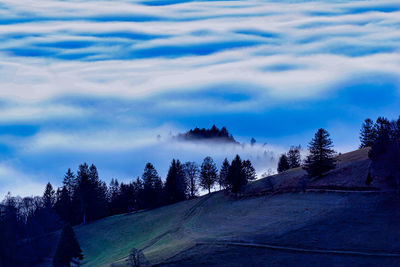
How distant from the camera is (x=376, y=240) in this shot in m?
47.1

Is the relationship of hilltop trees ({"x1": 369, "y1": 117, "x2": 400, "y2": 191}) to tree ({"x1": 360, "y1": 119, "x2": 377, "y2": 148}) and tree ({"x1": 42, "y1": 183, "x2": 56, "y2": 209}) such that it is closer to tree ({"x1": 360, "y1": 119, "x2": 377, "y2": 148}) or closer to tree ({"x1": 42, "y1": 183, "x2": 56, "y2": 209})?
tree ({"x1": 360, "y1": 119, "x2": 377, "y2": 148})

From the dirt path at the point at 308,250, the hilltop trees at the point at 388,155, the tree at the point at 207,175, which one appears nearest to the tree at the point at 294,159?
the tree at the point at 207,175

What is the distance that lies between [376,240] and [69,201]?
3384 inches

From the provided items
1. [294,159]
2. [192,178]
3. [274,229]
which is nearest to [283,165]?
[294,159]

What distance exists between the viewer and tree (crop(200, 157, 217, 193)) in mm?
108125

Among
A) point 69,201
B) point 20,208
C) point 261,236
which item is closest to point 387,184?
point 261,236

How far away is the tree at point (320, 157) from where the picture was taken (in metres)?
81.5

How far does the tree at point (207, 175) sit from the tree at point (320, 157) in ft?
101

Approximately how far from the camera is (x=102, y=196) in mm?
114438

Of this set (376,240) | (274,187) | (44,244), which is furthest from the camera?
(44,244)

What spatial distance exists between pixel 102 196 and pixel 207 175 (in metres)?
29.9

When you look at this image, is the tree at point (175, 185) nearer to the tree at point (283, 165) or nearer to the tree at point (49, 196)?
the tree at point (283, 165)

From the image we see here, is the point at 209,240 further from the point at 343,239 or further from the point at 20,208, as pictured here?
the point at 20,208

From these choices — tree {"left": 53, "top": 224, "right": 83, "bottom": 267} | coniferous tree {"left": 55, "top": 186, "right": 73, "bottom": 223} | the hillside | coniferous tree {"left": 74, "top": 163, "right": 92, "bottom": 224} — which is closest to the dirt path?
the hillside
